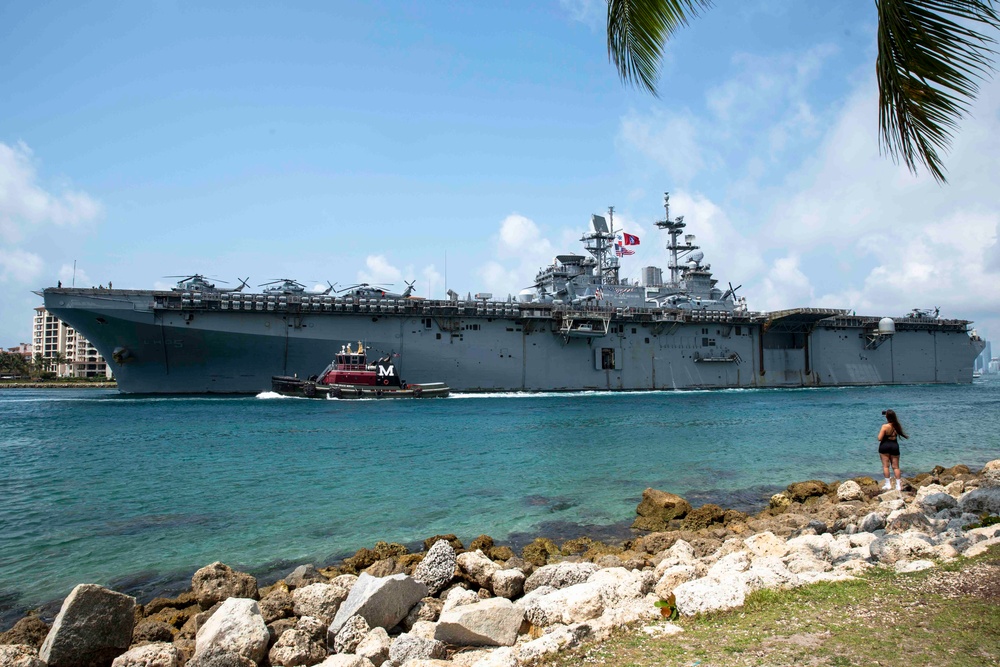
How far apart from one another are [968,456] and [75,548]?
63.0 ft

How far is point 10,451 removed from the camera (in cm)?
1708

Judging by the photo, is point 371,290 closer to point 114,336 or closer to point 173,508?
point 114,336

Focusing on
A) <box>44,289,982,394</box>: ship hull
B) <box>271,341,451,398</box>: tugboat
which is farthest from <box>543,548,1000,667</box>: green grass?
<box>44,289,982,394</box>: ship hull

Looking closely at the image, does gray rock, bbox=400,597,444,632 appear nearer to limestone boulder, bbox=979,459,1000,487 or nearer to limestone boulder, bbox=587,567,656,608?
limestone boulder, bbox=587,567,656,608

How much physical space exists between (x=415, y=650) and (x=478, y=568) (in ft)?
6.75

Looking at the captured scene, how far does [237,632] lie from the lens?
4629 mm

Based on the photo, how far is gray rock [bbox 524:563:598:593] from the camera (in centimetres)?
586

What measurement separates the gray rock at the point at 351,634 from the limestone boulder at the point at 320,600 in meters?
0.56

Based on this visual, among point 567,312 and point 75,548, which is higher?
point 567,312

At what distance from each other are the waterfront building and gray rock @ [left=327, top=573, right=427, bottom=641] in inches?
3749

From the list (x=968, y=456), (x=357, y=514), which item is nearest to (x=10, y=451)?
(x=357, y=514)

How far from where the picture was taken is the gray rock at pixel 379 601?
16.3 feet

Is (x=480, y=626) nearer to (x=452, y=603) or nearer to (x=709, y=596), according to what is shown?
(x=452, y=603)

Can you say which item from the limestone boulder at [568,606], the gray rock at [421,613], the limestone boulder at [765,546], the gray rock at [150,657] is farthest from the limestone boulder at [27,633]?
the limestone boulder at [765,546]
